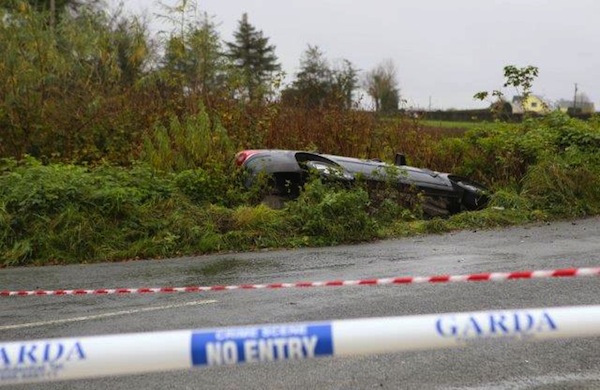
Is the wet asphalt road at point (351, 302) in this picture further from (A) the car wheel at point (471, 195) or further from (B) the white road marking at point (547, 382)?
(A) the car wheel at point (471, 195)

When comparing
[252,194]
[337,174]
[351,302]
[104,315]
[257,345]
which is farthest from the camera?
[252,194]

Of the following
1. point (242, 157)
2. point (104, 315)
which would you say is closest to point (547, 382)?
point (104, 315)

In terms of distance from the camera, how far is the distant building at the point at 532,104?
16.2m

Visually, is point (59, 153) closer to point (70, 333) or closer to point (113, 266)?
point (113, 266)

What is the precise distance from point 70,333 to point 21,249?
4.55 metres

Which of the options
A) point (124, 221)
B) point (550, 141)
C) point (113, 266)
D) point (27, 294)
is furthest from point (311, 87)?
point (27, 294)

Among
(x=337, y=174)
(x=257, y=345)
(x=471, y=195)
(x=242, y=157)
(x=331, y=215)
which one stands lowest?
(x=331, y=215)

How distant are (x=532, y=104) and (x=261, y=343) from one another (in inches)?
651

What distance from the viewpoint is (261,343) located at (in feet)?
7.80

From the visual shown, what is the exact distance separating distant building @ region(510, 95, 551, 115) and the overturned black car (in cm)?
558

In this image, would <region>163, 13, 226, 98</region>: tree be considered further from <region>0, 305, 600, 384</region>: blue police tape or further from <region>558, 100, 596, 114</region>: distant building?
<region>0, 305, 600, 384</region>: blue police tape

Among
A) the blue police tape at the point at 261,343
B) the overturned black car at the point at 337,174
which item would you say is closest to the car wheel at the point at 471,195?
the overturned black car at the point at 337,174

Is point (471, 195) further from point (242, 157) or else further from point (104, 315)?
point (104, 315)

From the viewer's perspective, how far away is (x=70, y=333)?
5211 mm
